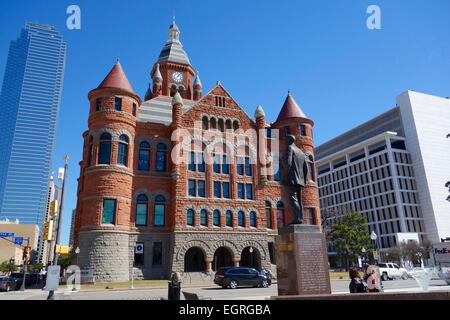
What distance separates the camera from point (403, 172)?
90438 mm

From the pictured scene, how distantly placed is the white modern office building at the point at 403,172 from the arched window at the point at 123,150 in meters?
65.6

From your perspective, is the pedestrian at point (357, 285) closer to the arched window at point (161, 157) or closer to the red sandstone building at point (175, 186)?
the red sandstone building at point (175, 186)

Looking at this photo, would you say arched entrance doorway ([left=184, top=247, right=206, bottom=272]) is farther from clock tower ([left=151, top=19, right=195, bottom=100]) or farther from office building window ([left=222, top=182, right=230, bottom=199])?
clock tower ([left=151, top=19, right=195, bottom=100])

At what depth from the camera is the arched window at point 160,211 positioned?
3569 cm

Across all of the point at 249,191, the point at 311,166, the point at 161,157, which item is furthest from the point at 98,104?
the point at 311,166

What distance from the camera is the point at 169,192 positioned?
36.8m

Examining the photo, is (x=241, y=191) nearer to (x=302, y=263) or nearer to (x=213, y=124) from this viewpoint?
(x=213, y=124)

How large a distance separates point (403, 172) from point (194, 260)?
73310 millimetres

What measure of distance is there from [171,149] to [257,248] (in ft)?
47.8

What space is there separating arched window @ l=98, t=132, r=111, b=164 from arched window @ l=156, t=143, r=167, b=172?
5456 mm

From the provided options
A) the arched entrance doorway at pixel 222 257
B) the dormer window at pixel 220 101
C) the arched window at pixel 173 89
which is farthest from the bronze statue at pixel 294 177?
the arched window at pixel 173 89

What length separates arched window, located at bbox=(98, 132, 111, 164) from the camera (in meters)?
33.8

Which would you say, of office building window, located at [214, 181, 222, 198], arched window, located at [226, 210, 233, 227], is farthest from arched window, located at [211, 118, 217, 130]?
arched window, located at [226, 210, 233, 227]
